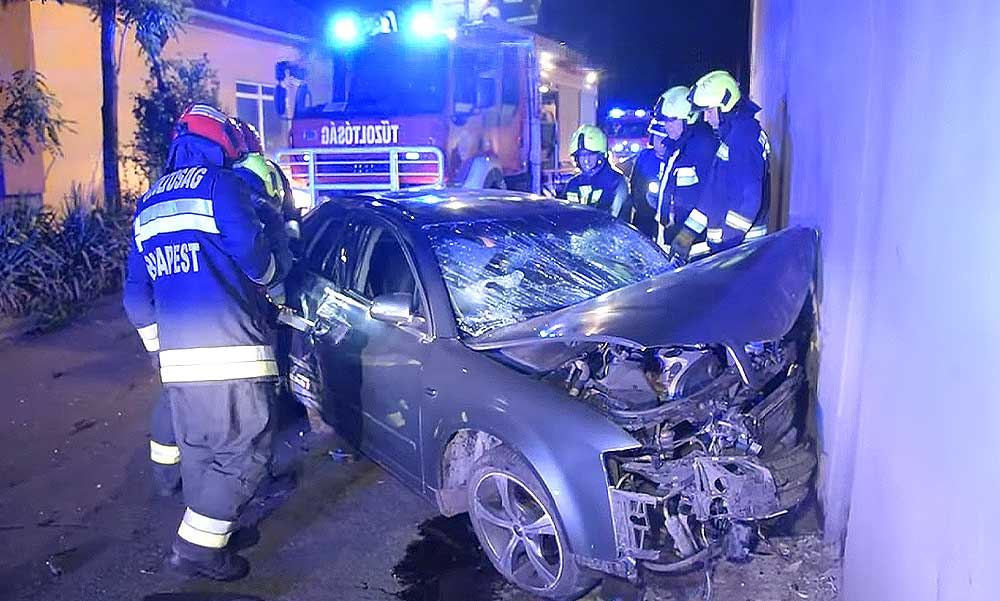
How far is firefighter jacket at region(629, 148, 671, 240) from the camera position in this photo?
6.72m

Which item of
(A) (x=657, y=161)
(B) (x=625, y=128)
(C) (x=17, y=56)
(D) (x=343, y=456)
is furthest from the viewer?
(B) (x=625, y=128)

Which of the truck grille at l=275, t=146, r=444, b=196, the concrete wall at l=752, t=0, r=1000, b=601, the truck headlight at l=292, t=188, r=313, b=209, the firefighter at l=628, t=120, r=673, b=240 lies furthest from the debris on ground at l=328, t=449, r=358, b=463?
the truck headlight at l=292, t=188, r=313, b=209

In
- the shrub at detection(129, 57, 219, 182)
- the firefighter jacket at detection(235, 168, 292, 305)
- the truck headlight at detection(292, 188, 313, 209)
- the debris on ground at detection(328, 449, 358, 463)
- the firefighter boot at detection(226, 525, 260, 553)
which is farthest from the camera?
the shrub at detection(129, 57, 219, 182)

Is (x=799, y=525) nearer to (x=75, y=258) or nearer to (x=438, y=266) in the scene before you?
(x=438, y=266)

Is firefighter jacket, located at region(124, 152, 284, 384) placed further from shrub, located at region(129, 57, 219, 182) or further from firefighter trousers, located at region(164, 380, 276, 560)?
shrub, located at region(129, 57, 219, 182)

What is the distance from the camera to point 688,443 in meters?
3.12

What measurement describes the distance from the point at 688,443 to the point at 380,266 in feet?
5.87

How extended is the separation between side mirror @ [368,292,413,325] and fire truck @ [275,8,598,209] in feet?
16.0

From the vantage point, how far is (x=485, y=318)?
145 inches

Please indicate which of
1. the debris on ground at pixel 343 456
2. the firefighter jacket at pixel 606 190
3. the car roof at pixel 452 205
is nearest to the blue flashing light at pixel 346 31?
the firefighter jacket at pixel 606 190

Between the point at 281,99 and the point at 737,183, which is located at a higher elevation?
the point at 281,99

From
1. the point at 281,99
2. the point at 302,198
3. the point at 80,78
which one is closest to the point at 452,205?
the point at 302,198

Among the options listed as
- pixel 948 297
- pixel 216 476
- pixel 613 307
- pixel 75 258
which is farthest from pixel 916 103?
pixel 75 258

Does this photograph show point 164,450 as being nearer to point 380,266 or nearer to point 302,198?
point 380,266
